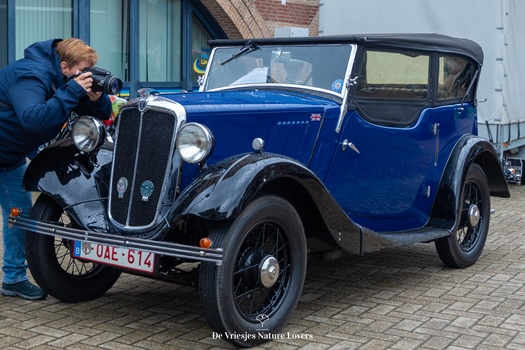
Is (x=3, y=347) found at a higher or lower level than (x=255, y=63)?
lower

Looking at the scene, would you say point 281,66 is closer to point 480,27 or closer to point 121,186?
point 121,186

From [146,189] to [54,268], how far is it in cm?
92

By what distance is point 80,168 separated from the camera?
494cm

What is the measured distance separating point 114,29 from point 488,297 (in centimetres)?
806

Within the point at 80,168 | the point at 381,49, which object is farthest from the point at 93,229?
the point at 381,49

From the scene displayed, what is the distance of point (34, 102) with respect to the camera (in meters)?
4.75

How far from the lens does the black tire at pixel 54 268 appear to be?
495cm

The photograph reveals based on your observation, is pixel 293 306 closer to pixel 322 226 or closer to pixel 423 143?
pixel 322 226

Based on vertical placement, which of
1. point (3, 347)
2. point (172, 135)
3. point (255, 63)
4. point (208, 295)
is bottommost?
point (3, 347)

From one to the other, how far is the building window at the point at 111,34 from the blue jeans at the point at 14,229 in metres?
6.72

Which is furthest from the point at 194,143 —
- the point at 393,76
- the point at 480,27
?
the point at 480,27

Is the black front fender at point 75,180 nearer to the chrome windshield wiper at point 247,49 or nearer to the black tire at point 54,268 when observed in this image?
the black tire at point 54,268

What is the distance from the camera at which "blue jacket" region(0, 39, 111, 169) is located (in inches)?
185

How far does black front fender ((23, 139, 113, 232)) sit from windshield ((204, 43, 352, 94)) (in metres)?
1.26
